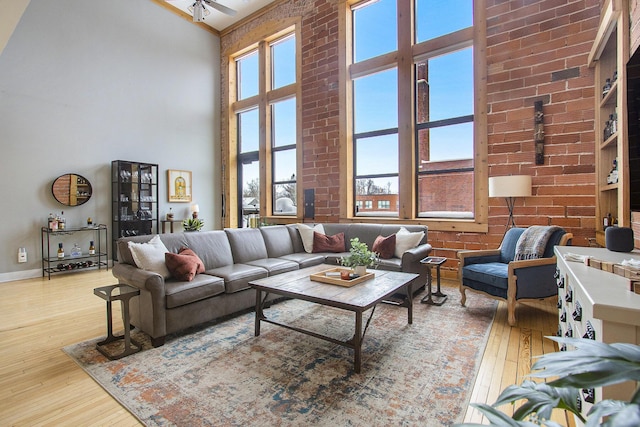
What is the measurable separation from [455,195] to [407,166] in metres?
0.88

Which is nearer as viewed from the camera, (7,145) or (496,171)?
(496,171)

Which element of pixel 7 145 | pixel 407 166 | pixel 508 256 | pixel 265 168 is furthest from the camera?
pixel 265 168

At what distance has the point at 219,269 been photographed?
3.46 meters

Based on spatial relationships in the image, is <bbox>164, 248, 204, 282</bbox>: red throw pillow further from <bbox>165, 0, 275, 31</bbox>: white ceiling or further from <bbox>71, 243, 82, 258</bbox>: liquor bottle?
<bbox>165, 0, 275, 31</bbox>: white ceiling

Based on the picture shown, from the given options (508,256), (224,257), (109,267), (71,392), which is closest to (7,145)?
(109,267)

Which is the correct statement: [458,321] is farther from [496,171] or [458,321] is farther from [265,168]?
[265,168]

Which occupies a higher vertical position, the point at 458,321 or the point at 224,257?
the point at 224,257

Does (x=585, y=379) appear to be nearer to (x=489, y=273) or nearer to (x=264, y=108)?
(x=489, y=273)

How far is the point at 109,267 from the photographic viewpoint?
587cm

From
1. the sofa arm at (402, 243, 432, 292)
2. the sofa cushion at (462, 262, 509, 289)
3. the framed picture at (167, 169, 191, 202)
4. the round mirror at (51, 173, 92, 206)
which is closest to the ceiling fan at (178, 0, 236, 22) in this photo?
the framed picture at (167, 169, 191, 202)

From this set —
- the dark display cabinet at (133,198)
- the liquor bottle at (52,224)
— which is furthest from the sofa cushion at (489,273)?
the liquor bottle at (52,224)

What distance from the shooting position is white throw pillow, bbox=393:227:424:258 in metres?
4.13

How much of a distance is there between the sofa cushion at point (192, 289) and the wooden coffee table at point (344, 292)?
446mm

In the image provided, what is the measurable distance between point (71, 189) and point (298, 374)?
18.4ft
